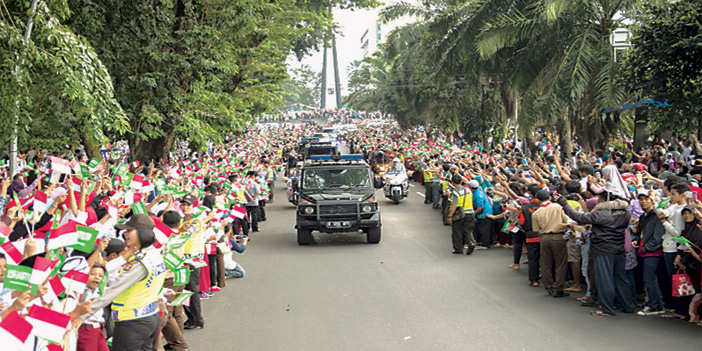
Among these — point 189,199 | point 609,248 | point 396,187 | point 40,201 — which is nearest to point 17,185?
point 189,199

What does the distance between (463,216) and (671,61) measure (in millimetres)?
4788

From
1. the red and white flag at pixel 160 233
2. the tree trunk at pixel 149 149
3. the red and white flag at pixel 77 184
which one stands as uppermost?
the tree trunk at pixel 149 149

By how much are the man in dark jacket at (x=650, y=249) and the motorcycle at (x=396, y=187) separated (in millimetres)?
16382

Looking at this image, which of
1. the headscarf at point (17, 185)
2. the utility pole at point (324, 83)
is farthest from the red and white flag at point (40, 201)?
the utility pole at point (324, 83)

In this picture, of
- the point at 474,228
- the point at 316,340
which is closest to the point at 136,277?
the point at 316,340

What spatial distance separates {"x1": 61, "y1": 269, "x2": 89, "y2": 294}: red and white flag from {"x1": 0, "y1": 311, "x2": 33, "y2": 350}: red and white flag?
2.94 ft

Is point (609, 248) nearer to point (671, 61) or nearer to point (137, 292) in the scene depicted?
point (671, 61)

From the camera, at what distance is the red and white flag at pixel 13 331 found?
4.25m

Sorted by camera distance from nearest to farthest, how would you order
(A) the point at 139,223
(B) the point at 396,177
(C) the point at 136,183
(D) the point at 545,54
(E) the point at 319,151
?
(A) the point at 139,223 → (C) the point at 136,183 → (D) the point at 545,54 → (B) the point at 396,177 → (E) the point at 319,151

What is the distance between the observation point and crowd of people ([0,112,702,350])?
5.21 metres

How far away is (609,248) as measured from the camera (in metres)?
9.78

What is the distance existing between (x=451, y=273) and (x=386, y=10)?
91.0 ft

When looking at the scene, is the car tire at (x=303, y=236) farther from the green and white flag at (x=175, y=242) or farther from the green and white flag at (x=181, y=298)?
the green and white flag at (x=175, y=242)

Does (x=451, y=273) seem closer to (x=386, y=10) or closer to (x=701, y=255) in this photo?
(x=701, y=255)
